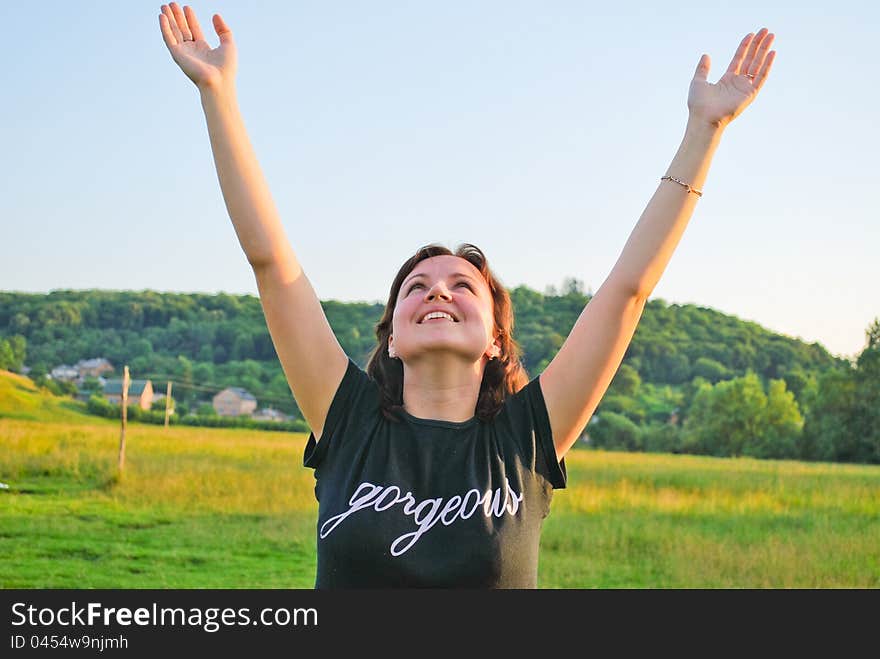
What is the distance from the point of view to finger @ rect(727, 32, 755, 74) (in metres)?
2.50

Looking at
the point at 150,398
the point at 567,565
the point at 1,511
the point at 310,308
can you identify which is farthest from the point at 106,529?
the point at 150,398

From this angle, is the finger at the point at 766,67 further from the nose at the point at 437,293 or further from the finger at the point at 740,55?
the nose at the point at 437,293

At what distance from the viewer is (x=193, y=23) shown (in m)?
2.51

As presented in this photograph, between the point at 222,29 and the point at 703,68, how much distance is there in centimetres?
118

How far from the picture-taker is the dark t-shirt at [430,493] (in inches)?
82.7

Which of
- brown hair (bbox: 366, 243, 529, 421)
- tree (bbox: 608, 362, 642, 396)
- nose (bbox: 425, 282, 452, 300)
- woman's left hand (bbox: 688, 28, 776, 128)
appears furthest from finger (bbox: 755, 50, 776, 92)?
tree (bbox: 608, 362, 642, 396)

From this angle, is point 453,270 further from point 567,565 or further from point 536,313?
point 536,313

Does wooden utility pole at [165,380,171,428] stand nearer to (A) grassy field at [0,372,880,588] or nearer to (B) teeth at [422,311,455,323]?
(A) grassy field at [0,372,880,588]

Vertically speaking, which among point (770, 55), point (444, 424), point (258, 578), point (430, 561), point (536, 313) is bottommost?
point (258, 578)

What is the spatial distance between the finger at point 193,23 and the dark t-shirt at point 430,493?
0.91 m

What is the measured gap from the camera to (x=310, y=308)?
234cm

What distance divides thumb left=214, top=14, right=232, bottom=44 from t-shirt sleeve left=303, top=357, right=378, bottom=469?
85 cm

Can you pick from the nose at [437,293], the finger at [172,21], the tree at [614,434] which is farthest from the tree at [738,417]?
the finger at [172,21]

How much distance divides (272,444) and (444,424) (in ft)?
100
